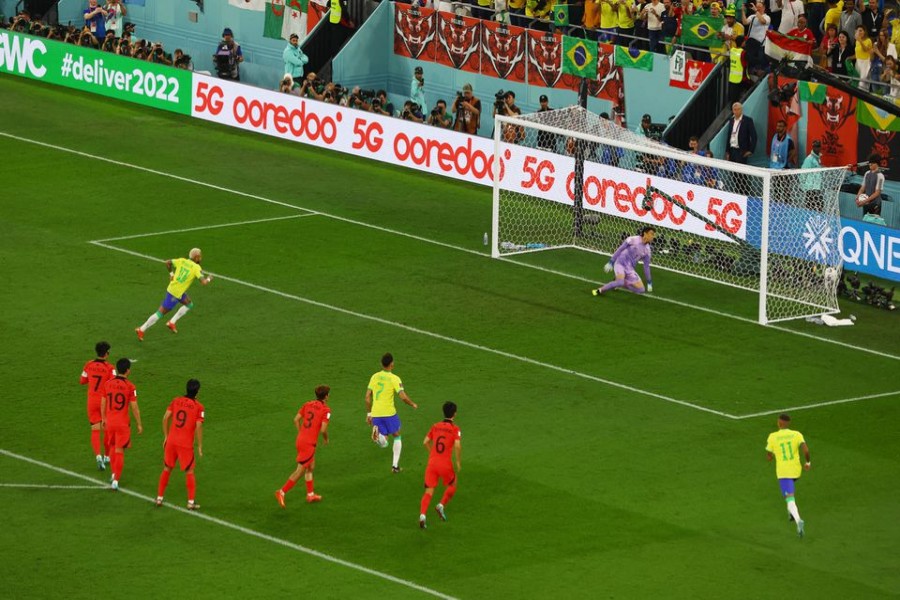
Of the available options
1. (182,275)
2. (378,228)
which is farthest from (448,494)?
(378,228)

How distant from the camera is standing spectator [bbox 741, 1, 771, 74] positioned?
1660 inches

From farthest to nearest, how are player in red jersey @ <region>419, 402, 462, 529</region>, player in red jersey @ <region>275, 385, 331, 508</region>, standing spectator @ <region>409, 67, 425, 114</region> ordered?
1. standing spectator @ <region>409, 67, 425, 114</region>
2. player in red jersey @ <region>275, 385, 331, 508</region>
3. player in red jersey @ <region>419, 402, 462, 529</region>

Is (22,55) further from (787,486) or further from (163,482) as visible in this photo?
(787,486)

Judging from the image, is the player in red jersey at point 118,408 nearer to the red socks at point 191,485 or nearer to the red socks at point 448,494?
the red socks at point 191,485

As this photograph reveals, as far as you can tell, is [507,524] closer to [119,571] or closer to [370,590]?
[370,590]

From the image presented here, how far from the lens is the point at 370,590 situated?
22438 millimetres

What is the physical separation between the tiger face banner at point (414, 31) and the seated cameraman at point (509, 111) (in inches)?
136

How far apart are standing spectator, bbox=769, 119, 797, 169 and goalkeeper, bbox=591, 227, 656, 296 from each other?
Answer: 6165 millimetres

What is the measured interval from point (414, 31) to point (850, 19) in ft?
41.8

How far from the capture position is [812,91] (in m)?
40.9

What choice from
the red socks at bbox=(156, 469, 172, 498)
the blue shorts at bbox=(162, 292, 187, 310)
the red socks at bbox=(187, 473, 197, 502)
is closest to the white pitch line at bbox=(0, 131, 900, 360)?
the blue shorts at bbox=(162, 292, 187, 310)

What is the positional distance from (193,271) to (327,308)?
10.8 ft

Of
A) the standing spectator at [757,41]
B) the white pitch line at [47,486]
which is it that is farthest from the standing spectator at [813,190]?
the white pitch line at [47,486]

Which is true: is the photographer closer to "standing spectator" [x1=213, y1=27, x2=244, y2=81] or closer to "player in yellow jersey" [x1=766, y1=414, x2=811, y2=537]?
"standing spectator" [x1=213, y1=27, x2=244, y2=81]
